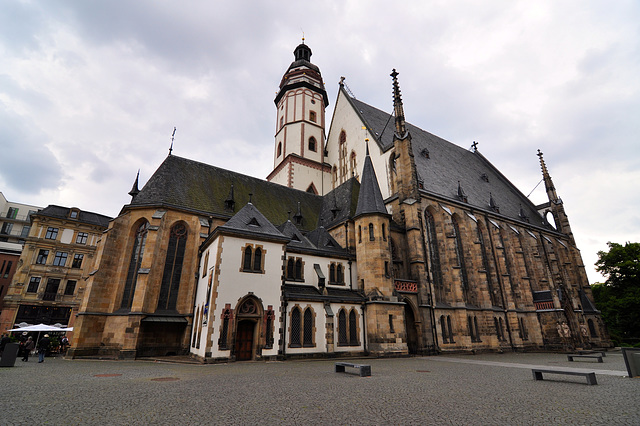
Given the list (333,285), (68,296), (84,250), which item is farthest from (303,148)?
(68,296)

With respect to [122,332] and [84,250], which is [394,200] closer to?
[122,332]

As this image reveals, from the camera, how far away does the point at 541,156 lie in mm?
43781

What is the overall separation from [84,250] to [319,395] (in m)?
41.6

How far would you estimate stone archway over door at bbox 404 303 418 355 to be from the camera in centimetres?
2254

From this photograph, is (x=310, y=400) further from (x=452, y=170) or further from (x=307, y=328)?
(x=452, y=170)

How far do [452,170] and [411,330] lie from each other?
20.5 meters

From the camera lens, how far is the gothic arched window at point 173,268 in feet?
66.8

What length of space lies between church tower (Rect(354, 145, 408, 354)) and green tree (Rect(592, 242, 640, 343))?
119 feet

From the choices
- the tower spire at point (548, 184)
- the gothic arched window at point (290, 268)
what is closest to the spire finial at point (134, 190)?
the gothic arched window at point (290, 268)

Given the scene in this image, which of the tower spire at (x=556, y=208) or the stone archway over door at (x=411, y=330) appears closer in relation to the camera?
the stone archway over door at (x=411, y=330)

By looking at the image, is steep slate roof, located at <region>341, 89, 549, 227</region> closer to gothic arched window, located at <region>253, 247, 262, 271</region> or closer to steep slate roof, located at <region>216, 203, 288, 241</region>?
steep slate roof, located at <region>216, 203, 288, 241</region>

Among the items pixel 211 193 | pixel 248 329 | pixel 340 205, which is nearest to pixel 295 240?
pixel 248 329

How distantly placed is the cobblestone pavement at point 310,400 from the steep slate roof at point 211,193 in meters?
13.3

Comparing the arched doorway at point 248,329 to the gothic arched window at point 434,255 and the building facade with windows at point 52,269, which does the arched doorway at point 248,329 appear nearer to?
the gothic arched window at point 434,255
